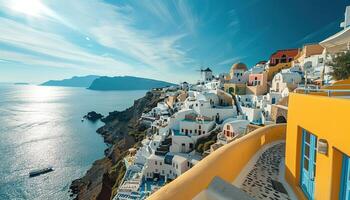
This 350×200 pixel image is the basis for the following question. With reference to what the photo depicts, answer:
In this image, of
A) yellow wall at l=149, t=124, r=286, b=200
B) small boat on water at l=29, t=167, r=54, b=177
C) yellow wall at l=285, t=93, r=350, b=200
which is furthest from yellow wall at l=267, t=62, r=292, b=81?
small boat on water at l=29, t=167, r=54, b=177

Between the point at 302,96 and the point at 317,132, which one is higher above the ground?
the point at 302,96

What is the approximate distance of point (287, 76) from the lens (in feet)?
84.0

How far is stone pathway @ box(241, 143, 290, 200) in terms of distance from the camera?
3.72 metres

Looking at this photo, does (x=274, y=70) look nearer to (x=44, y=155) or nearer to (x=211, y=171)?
(x=211, y=171)

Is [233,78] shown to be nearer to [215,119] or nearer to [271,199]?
[215,119]

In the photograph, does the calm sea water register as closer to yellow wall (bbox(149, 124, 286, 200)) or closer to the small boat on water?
the small boat on water

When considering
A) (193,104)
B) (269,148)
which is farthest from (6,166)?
(269,148)

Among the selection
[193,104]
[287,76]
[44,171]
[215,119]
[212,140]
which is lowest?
[44,171]

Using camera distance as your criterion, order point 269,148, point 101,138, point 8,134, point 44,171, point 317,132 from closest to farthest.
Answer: point 317,132 → point 269,148 → point 44,171 → point 8,134 → point 101,138

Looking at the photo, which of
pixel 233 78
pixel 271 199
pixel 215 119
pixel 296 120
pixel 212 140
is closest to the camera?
pixel 271 199

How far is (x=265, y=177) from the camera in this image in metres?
4.60

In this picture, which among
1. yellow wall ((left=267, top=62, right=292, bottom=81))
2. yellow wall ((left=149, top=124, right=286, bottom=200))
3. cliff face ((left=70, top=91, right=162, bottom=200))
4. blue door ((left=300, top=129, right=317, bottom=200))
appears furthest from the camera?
yellow wall ((left=267, top=62, right=292, bottom=81))

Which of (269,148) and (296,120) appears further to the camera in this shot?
(269,148)

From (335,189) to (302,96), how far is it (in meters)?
1.68
